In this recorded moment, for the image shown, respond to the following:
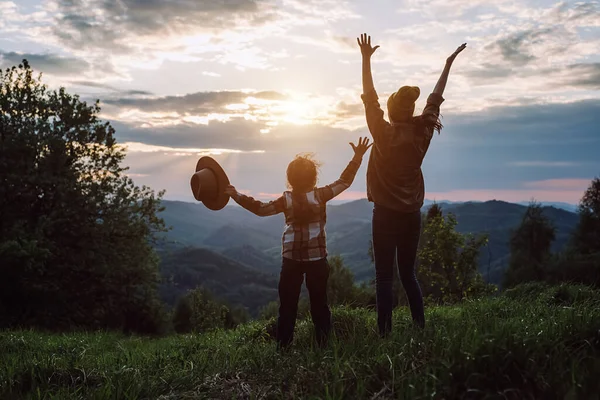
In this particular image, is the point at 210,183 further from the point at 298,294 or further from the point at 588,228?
the point at 588,228

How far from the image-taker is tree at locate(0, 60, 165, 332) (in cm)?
2361

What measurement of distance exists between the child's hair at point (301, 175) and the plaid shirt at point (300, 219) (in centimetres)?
7

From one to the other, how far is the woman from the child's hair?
0.68 metres

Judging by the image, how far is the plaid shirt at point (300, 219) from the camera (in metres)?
5.67

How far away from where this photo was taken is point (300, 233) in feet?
18.6

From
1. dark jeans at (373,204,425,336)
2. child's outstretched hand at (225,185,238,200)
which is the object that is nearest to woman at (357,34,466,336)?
dark jeans at (373,204,425,336)

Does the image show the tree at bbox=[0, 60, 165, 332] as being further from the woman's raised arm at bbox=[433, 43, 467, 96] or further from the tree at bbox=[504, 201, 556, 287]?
the tree at bbox=[504, 201, 556, 287]

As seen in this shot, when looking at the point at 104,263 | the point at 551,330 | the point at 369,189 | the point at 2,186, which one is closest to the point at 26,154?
the point at 2,186

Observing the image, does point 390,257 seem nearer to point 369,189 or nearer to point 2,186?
point 369,189

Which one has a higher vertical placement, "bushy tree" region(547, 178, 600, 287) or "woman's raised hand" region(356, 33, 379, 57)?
"woman's raised hand" region(356, 33, 379, 57)

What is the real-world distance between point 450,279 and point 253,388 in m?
27.7

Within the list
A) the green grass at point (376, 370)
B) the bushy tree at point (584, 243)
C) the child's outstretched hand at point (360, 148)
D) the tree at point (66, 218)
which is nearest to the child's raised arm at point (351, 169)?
the child's outstretched hand at point (360, 148)

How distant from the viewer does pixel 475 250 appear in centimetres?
2838

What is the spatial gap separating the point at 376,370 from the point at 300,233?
82.8 inches
